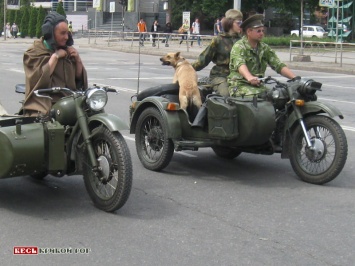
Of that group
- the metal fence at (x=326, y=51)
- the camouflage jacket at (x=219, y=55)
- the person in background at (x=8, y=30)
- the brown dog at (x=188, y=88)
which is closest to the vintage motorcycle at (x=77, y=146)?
the brown dog at (x=188, y=88)

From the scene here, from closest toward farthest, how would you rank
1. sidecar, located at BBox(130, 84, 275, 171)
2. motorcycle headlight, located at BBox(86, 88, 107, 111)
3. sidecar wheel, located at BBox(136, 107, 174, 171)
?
motorcycle headlight, located at BBox(86, 88, 107, 111) < sidecar, located at BBox(130, 84, 275, 171) < sidecar wheel, located at BBox(136, 107, 174, 171)

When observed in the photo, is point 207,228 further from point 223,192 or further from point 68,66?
point 68,66

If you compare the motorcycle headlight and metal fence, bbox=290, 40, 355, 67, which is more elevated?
metal fence, bbox=290, 40, 355, 67

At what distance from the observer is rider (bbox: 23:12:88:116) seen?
21.6ft

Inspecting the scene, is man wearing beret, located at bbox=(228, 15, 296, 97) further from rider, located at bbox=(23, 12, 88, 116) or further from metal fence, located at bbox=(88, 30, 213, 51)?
metal fence, located at bbox=(88, 30, 213, 51)

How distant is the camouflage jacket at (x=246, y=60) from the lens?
25.8ft

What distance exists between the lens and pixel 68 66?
681 cm

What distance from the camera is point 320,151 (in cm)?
726

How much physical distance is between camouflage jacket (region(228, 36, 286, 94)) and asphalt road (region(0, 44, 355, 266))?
3.51 ft

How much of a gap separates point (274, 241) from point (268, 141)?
7.37 ft

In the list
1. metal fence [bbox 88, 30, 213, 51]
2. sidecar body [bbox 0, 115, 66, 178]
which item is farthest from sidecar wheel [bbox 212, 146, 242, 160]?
metal fence [bbox 88, 30, 213, 51]

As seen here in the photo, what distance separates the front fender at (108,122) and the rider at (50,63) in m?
0.60

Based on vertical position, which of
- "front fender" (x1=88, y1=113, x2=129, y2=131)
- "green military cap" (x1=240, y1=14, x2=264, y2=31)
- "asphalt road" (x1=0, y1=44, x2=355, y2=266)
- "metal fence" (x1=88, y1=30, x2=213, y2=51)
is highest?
"metal fence" (x1=88, y1=30, x2=213, y2=51)

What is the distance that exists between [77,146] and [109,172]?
1.49 feet
